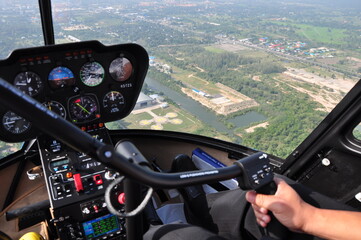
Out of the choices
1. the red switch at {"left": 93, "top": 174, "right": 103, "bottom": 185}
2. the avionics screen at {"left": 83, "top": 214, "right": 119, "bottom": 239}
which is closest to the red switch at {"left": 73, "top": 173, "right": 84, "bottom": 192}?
the red switch at {"left": 93, "top": 174, "right": 103, "bottom": 185}

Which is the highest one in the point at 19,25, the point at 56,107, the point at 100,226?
the point at 19,25

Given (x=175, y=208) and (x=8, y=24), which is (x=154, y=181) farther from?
(x=8, y=24)

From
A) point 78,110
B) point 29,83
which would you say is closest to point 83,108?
point 78,110

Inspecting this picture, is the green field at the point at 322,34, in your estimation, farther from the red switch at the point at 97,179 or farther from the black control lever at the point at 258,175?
the red switch at the point at 97,179

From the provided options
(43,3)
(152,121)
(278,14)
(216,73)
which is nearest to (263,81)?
(216,73)

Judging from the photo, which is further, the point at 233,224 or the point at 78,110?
the point at 78,110

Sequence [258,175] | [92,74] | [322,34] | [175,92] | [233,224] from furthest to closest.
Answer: [175,92] < [92,74] < [322,34] < [233,224] < [258,175]

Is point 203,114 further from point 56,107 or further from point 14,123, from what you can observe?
point 14,123

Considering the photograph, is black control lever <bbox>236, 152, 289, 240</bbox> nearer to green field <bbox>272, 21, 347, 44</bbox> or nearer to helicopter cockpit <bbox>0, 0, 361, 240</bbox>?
helicopter cockpit <bbox>0, 0, 361, 240</bbox>

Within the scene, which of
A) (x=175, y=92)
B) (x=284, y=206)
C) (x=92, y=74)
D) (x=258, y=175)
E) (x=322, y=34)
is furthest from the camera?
(x=175, y=92)
